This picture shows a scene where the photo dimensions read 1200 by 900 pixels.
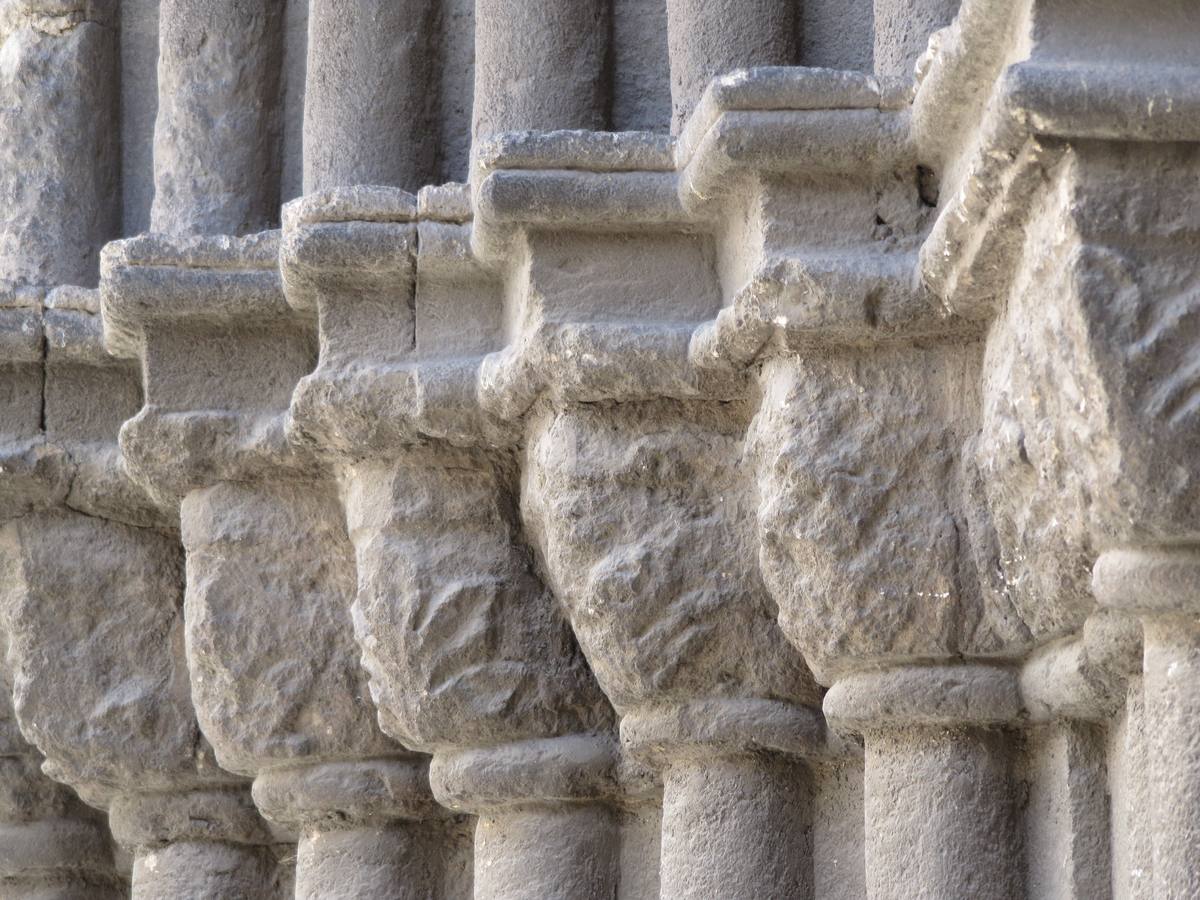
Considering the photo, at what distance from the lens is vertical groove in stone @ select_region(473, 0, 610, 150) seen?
274 centimetres

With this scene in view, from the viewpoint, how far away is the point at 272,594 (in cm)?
293

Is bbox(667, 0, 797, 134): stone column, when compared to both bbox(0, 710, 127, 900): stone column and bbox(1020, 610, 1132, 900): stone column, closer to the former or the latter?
bbox(1020, 610, 1132, 900): stone column

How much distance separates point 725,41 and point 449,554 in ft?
2.29

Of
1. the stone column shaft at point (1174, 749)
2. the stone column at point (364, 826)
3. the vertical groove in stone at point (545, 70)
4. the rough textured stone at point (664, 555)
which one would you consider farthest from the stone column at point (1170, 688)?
the stone column at point (364, 826)

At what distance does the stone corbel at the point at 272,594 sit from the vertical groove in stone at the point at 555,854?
22cm

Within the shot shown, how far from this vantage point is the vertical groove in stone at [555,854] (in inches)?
106

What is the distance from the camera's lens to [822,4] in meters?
2.65

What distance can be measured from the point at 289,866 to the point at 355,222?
1.08 m

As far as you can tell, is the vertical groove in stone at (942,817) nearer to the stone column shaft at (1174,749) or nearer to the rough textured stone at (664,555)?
the rough textured stone at (664,555)

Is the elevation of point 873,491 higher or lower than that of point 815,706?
higher

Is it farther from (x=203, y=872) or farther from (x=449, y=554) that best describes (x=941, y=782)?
(x=203, y=872)

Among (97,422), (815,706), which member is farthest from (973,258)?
(97,422)

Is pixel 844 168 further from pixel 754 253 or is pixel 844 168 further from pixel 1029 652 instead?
pixel 1029 652

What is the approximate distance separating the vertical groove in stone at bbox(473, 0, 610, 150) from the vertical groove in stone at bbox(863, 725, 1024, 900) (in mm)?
908
